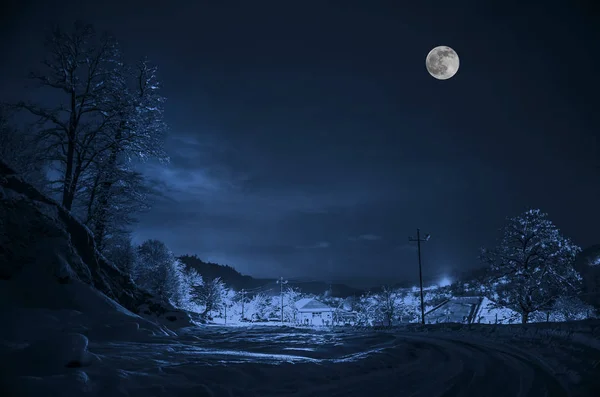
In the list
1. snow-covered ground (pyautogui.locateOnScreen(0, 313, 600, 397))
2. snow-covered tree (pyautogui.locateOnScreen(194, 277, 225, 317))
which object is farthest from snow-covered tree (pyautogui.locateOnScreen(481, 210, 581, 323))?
snow-covered tree (pyautogui.locateOnScreen(194, 277, 225, 317))

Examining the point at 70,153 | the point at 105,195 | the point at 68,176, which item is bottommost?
the point at 105,195

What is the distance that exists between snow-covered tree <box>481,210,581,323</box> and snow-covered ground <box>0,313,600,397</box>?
23348mm

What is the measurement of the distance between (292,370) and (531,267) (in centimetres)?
3278

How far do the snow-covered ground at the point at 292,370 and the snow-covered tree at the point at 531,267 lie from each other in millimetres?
23348

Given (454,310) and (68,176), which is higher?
(68,176)

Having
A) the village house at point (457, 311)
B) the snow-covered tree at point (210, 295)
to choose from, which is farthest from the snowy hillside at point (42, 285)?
the snow-covered tree at point (210, 295)

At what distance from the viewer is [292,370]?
6434mm

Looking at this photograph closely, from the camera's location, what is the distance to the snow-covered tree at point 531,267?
29062 millimetres

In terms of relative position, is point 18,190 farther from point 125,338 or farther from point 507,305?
point 507,305

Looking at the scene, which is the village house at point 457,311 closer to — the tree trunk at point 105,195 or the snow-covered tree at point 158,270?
the snow-covered tree at point 158,270

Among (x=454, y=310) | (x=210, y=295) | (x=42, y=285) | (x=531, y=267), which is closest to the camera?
(x=42, y=285)

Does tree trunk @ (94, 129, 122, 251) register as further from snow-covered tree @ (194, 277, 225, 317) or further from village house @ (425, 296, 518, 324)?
snow-covered tree @ (194, 277, 225, 317)

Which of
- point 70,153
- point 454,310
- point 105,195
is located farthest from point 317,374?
point 454,310

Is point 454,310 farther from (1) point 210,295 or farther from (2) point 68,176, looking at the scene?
(2) point 68,176
